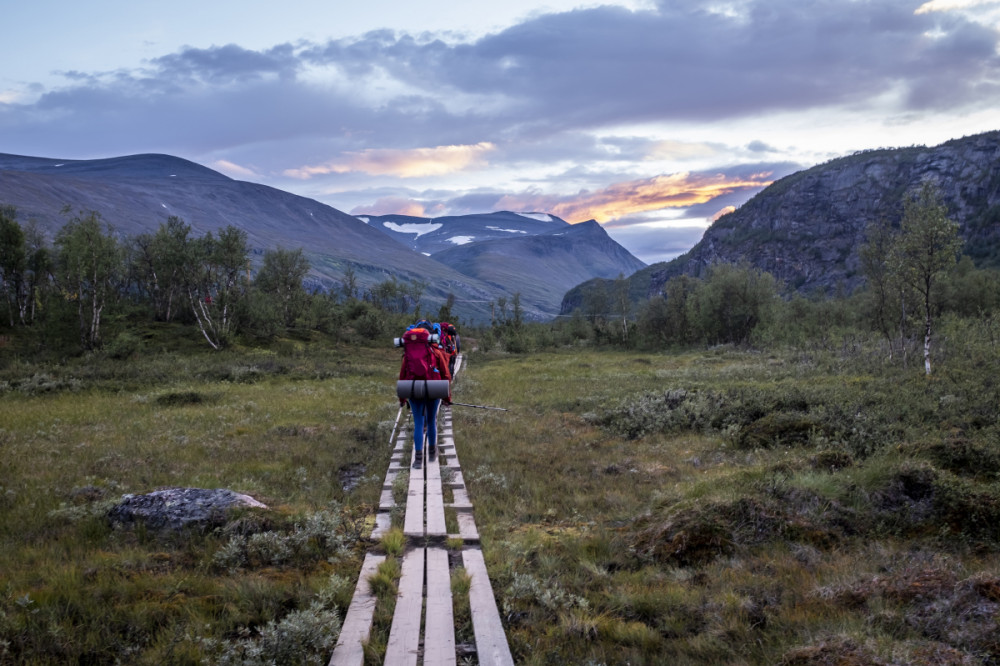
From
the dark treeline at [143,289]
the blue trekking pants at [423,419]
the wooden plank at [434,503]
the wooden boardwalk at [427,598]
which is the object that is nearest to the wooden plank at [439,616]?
the wooden boardwalk at [427,598]

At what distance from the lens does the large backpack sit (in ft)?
40.7

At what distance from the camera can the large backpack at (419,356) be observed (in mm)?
12414

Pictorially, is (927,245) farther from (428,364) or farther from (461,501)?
(461,501)

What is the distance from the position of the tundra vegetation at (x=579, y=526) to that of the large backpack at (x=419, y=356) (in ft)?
7.98

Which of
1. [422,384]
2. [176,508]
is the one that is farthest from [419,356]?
[176,508]

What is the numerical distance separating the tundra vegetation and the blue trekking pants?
1.11 metres

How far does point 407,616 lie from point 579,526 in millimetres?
3928

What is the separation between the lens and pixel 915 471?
8.12m

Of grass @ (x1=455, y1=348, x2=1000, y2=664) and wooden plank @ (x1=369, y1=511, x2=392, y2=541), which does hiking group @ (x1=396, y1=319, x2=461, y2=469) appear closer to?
grass @ (x1=455, y1=348, x2=1000, y2=664)

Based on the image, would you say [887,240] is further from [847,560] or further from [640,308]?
[640,308]

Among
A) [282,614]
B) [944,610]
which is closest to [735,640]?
[944,610]

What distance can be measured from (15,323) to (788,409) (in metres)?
77.7

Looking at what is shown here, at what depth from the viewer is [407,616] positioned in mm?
5594

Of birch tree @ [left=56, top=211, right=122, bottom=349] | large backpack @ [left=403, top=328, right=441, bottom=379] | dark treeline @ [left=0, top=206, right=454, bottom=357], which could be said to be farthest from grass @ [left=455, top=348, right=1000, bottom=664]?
dark treeline @ [left=0, top=206, right=454, bottom=357]
